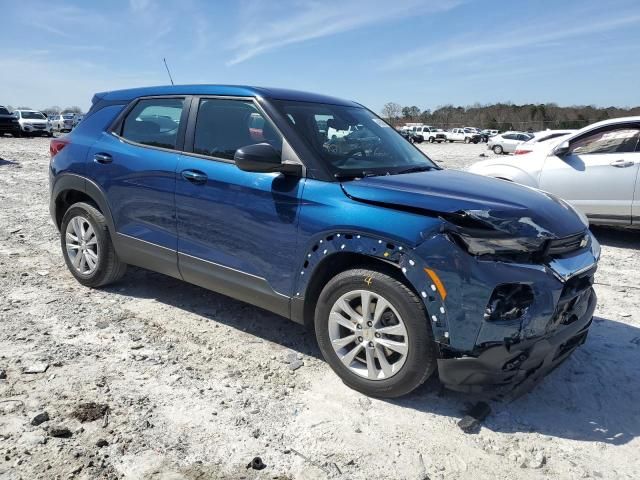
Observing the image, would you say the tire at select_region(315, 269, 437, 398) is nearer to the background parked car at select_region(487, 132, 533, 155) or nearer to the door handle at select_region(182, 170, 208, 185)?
the door handle at select_region(182, 170, 208, 185)

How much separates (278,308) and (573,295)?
182cm

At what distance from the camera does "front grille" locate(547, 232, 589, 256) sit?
9.56 feet

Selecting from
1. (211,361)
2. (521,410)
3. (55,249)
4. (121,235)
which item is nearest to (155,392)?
(211,361)

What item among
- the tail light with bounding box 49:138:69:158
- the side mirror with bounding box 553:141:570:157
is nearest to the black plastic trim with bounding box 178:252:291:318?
the tail light with bounding box 49:138:69:158

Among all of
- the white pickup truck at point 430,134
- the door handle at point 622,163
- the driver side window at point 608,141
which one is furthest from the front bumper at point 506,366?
the white pickup truck at point 430,134

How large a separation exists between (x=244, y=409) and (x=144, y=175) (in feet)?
6.83

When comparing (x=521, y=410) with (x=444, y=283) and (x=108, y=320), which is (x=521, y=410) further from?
(x=108, y=320)

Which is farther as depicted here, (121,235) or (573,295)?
(121,235)

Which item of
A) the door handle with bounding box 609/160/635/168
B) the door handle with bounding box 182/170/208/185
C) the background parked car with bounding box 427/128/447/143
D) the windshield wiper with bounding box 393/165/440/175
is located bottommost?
the background parked car with bounding box 427/128/447/143

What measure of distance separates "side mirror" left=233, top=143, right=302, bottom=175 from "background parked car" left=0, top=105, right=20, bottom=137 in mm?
32145

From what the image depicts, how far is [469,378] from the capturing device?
9.16ft

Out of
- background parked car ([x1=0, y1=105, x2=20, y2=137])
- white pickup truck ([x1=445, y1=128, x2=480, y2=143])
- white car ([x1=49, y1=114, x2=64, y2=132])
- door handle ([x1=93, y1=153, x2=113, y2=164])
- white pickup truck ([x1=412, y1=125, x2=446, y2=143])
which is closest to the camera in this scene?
door handle ([x1=93, y1=153, x2=113, y2=164])

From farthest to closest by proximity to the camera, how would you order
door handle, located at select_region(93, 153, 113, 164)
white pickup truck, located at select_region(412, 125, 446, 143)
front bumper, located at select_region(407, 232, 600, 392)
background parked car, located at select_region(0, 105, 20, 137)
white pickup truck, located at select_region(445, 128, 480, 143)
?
white pickup truck, located at select_region(445, 128, 480, 143)
white pickup truck, located at select_region(412, 125, 446, 143)
background parked car, located at select_region(0, 105, 20, 137)
door handle, located at select_region(93, 153, 113, 164)
front bumper, located at select_region(407, 232, 600, 392)

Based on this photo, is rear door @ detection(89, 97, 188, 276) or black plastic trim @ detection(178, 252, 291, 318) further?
rear door @ detection(89, 97, 188, 276)
